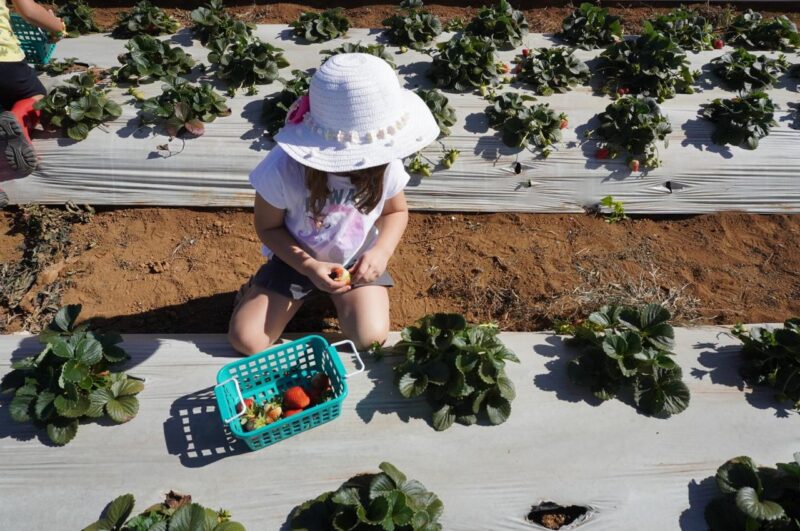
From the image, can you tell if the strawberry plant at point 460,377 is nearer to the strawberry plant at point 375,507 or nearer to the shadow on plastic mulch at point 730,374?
the strawberry plant at point 375,507

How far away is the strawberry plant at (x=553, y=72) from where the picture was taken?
427 cm

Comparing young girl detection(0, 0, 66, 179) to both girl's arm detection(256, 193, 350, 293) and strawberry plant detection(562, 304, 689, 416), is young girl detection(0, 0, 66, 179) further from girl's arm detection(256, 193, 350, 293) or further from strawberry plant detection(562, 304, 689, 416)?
strawberry plant detection(562, 304, 689, 416)

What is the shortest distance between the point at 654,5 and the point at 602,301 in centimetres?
413

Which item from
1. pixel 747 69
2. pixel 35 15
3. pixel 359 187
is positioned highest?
pixel 35 15

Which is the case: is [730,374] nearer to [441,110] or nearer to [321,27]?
[441,110]

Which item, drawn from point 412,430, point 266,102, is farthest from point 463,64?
point 412,430

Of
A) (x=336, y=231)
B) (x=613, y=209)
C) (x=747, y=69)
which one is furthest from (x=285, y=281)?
(x=747, y=69)

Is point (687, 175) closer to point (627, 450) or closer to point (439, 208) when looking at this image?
point (439, 208)

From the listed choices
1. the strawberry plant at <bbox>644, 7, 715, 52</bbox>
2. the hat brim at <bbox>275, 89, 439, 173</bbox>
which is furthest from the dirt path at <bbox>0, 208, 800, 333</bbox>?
the strawberry plant at <bbox>644, 7, 715, 52</bbox>

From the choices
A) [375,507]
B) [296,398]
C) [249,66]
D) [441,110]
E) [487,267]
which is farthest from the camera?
[249,66]

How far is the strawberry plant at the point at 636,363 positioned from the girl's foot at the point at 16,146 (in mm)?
3318

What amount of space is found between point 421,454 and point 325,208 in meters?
1.08

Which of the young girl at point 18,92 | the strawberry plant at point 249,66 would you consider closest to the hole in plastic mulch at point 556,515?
the strawberry plant at point 249,66

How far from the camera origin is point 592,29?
479 cm
